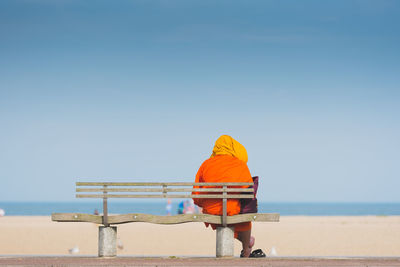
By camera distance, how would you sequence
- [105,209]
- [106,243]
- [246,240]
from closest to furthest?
[105,209], [106,243], [246,240]

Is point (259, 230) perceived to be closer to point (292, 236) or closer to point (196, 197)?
point (292, 236)

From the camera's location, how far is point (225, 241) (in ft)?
35.5

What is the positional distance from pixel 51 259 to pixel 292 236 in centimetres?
1513

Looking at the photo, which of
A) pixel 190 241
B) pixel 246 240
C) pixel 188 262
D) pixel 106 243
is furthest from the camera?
pixel 190 241

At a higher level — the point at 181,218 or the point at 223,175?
the point at 223,175

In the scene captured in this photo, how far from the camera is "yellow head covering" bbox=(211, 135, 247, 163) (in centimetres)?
1112

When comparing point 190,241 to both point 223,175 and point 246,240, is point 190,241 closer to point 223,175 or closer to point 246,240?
point 246,240

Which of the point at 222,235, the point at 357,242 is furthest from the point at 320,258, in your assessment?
the point at 357,242

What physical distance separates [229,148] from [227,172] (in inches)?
16.6

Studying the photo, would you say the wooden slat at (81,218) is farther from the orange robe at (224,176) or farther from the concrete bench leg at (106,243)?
the orange robe at (224,176)

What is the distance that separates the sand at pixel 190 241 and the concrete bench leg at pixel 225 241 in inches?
308

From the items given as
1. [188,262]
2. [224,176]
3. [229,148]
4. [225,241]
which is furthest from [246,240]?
[229,148]

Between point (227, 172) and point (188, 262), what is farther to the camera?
point (227, 172)

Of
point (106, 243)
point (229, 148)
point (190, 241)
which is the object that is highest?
point (229, 148)
